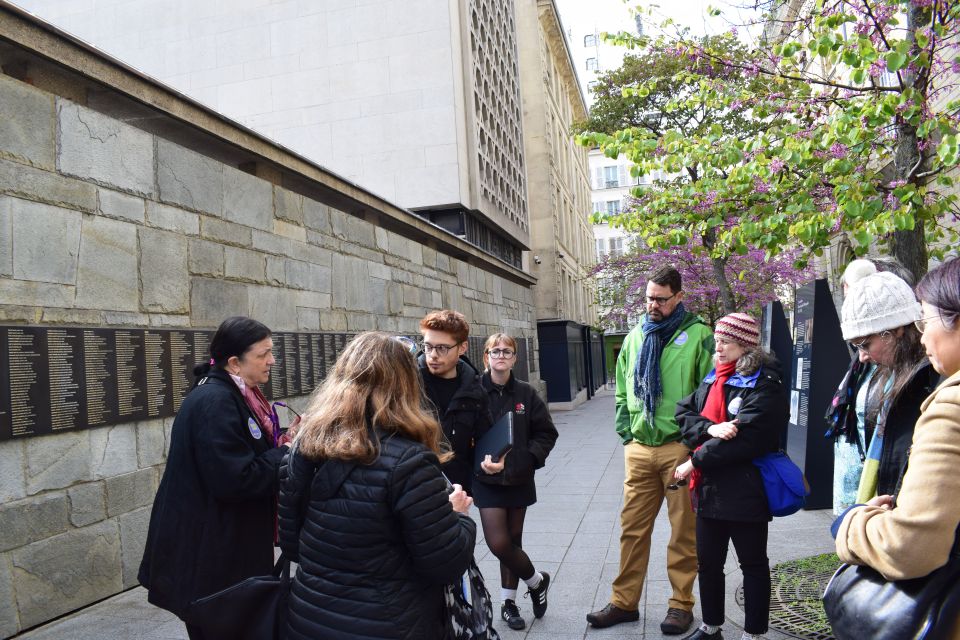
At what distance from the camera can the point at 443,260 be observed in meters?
12.6

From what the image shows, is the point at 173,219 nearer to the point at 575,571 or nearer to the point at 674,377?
the point at 674,377

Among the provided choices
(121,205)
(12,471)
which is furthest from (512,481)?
(121,205)

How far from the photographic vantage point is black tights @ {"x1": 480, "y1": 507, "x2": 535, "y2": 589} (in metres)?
4.16

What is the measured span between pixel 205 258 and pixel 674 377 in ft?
12.9

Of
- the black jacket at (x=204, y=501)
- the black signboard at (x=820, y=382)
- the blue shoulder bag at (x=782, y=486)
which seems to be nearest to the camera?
the black jacket at (x=204, y=501)

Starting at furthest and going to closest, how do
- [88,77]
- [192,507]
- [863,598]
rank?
[88,77] < [192,507] < [863,598]

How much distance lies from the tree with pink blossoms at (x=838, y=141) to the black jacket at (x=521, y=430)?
243 centimetres

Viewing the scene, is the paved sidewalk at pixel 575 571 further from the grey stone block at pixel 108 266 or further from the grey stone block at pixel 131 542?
the grey stone block at pixel 108 266

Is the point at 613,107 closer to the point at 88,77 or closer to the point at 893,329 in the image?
the point at 88,77

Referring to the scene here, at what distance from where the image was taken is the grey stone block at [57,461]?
4191mm

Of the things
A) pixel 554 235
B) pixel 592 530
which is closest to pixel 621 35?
pixel 592 530

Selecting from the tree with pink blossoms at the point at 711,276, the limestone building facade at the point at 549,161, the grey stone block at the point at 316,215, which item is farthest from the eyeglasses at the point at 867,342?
the limestone building facade at the point at 549,161

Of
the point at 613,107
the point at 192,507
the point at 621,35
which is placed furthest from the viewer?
the point at 613,107

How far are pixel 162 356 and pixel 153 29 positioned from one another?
12.1 meters
